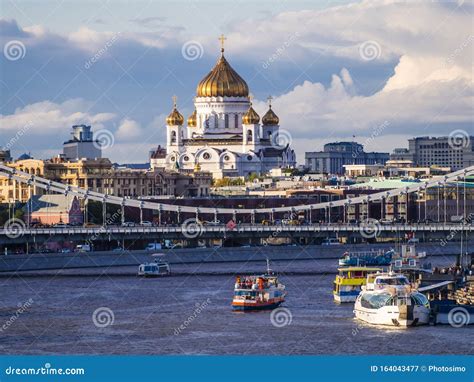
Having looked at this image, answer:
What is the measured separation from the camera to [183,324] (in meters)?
41.0

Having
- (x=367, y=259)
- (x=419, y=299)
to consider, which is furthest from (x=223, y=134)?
(x=419, y=299)

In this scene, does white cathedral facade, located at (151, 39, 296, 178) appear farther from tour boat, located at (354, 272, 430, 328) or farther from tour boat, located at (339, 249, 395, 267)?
tour boat, located at (354, 272, 430, 328)

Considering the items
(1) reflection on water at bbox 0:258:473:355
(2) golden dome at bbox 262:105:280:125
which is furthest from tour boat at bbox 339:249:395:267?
(2) golden dome at bbox 262:105:280:125

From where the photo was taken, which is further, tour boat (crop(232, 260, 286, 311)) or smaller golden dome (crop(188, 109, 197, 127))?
smaller golden dome (crop(188, 109, 197, 127))

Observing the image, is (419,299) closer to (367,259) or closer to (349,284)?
(349,284)

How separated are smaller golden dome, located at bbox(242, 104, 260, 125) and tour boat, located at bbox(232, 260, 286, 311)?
68737 mm

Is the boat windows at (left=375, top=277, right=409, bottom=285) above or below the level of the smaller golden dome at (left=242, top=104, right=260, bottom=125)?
below

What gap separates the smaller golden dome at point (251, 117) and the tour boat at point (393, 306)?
2868 inches

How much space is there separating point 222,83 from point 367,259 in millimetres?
57227

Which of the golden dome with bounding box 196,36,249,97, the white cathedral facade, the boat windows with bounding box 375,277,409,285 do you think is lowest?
the boat windows with bounding box 375,277,409,285

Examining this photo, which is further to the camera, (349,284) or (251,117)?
(251,117)

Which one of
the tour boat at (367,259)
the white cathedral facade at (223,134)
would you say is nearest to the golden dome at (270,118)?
the white cathedral facade at (223,134)

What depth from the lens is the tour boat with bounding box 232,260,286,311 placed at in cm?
4534

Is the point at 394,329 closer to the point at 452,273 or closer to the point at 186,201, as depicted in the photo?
the point at 452,273
